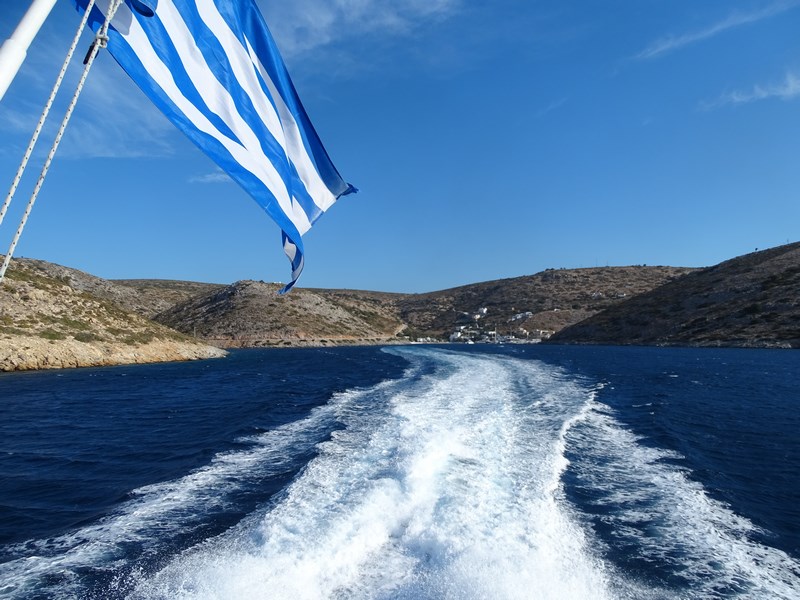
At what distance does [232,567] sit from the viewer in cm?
680

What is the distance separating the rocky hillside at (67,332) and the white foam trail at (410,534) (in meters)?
39.1

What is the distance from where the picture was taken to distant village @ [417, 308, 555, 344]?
13850 centimetres

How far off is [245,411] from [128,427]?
182 inches

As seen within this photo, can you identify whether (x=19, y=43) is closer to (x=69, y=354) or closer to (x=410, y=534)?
(x=410, y=534)

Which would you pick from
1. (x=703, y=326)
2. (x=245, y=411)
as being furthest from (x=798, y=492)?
(x=703, y=326)

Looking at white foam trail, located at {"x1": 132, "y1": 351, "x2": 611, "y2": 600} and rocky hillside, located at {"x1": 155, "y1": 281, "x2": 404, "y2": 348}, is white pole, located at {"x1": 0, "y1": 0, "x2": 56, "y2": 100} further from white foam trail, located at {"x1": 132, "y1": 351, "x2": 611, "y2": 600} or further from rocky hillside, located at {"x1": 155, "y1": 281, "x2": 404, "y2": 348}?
rocky hillside, located at {"x1": 155, "y1": 281, "x2": 404, "y2": 348}

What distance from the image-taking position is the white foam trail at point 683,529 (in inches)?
265

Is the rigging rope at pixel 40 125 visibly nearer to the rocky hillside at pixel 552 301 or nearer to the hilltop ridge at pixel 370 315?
the hilltop ridge at pixel 370 315

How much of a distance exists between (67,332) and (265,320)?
6818 cm

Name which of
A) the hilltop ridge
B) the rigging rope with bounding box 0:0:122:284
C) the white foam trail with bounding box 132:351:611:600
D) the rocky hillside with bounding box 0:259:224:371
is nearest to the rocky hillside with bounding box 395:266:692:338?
the hilltop ridge

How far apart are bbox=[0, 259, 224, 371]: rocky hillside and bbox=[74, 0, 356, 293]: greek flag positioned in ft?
141

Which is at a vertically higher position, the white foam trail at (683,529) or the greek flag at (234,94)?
the greek flag at (234,94)

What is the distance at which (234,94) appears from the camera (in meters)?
6.50

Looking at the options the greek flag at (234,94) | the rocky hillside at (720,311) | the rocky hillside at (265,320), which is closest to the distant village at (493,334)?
the rocky hillside at (720,311)
